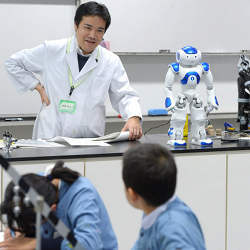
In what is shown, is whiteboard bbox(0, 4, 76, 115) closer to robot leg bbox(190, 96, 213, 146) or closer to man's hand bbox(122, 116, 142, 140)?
man's hand bbox(122, 116, 142, 140)

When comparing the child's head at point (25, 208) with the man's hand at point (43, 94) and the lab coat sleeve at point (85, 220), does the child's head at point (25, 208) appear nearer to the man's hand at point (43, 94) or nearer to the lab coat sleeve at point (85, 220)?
the lab coat sleeve at point (85, 220)

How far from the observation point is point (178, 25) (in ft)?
14.0

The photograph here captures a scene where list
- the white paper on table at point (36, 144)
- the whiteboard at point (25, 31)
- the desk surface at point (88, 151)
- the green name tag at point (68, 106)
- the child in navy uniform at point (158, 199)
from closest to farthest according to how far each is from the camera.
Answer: the child in navy uniform at point (158, 199) < the desk surface at point (88, 151) < the white paper on table at point (36, 144) < the green name tag at point (68, 106) < the whiteboard at point (25, 31)

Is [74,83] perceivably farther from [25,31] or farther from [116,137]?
[25,31]

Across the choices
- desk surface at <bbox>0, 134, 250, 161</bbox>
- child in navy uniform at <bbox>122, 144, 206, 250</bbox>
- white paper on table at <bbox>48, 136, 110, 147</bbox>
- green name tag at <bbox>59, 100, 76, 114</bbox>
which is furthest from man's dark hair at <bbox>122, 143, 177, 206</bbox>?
green name tag at <bbox>59, 100, 76, 114</bbox>

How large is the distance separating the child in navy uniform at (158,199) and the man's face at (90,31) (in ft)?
5.12

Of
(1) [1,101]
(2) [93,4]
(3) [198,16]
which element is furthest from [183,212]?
(3) [198,16]

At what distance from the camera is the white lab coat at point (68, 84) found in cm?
275

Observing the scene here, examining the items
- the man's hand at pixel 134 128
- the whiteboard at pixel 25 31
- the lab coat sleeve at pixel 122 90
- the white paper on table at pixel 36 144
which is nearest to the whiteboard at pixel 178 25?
the whiteboard at pixel 25 31

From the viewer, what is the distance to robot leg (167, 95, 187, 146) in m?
2.44

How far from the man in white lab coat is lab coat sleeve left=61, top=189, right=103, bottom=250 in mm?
1359

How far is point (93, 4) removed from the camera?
8.44ft

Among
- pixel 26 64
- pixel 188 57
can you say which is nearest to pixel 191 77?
pixel 188 57

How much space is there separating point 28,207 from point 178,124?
1.50 metres
